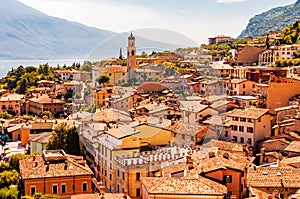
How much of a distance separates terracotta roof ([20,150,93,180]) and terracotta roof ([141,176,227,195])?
344cm

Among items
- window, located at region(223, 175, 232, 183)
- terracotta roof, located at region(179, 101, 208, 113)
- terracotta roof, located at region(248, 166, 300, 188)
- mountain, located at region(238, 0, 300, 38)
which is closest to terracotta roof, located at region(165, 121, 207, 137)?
terracotta roof, located at region(179, 101, 208, 113)

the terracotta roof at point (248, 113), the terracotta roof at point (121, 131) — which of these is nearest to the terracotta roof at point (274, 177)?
the terracotta roof at point (121, 131)

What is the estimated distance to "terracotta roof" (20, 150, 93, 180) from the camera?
→ 37.8ft

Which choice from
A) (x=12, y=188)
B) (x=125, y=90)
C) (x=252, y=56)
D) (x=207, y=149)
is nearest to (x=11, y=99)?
(x=252, y=56)

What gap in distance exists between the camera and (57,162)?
483 inches

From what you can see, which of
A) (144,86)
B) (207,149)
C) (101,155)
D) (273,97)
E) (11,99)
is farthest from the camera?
(11,99)

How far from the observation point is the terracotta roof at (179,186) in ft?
26.5

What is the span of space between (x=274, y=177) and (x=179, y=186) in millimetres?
2805

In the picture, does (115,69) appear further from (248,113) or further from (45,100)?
(45,100)

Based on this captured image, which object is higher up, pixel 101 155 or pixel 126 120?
pixel 126 120

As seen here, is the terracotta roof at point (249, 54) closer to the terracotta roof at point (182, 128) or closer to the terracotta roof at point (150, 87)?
the terracotta roof at point (182, 128)

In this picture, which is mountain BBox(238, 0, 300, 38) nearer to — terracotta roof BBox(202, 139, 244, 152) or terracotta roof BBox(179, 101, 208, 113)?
terracotta roof BBox(202, 139, 244, 152)

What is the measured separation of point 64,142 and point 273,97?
7620 millimetres

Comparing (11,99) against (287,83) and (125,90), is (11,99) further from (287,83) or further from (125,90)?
(125,90)
